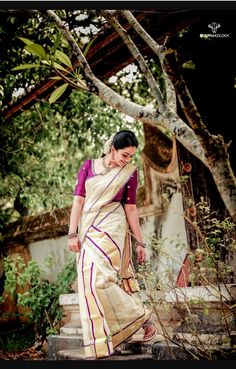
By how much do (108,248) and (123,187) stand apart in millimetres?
413

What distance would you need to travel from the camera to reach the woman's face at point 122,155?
3.25 meters

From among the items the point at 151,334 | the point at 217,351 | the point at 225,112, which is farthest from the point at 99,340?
the point at 225,112

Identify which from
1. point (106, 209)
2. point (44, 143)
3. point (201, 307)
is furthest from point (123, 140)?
point (44, 143)

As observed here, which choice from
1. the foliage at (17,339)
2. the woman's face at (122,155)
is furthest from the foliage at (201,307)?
the foliage at (17,339)

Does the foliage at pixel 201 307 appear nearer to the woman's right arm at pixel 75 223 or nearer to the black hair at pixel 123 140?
the woman's right arm at pixel 75 223

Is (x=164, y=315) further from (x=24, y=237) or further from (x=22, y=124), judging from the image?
(x=22, y=124)

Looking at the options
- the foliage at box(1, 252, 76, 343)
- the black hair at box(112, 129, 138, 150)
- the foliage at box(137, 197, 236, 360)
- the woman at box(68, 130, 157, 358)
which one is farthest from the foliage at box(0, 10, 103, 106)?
the foliage at box(137, 197, 236, 360)

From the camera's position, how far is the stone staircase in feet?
9.46

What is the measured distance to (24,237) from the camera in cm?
477

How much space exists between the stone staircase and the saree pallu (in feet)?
0.41

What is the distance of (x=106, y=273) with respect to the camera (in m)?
3.05

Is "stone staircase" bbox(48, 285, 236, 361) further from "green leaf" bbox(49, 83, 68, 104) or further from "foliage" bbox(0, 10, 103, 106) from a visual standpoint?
"foliage" bbox(0, 10, 103, 106)

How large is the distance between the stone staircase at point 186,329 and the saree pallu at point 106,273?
0.13 m

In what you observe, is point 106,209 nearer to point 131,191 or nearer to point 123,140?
point 131,191
